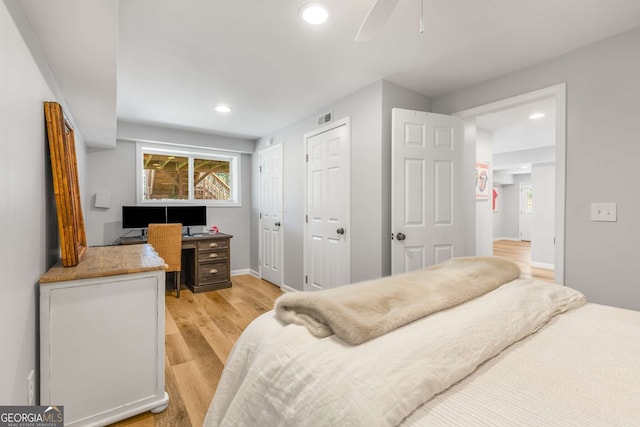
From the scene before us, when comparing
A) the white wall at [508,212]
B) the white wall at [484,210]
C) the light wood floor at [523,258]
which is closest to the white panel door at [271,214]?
the white wall at [484,210]

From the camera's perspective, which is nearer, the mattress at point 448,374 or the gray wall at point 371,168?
the mattress at point 448,374

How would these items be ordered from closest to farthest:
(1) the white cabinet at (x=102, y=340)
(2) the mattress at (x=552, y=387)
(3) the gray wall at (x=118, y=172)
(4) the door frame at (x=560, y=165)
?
(2) the mattress at (x=552, y=387) < (1) the white cabinet at (x=102, y=340) < (4) the door frame at (x=560, y=165) < (3) the gray wall at (x=118, y=172)

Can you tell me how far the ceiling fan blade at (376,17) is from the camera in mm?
1210

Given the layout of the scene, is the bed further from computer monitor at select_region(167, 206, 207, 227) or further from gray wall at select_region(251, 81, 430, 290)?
computer monitor at select_region(167, 206, 207, 227)

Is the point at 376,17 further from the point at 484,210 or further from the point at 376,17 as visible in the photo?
the point at 484,210

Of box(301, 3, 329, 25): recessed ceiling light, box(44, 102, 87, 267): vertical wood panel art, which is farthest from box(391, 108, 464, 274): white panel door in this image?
box(44, 102, 87, 267): vertical wood panel art

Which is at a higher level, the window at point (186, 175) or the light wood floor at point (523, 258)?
the window at point (186, 175)

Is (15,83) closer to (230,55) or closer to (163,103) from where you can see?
(230,55)

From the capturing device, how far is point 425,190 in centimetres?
268

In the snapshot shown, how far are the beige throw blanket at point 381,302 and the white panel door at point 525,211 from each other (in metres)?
9.80

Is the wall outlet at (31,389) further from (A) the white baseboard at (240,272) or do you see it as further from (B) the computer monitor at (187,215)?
(A) the white baseboard at (240,272)

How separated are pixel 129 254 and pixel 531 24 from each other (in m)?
3.04

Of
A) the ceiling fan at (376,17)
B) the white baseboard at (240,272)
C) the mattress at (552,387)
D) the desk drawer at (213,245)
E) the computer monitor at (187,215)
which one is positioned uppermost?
the ceiling fan at (376,17)

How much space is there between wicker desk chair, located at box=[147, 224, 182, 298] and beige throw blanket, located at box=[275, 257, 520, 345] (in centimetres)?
305
